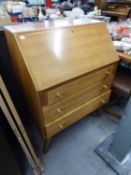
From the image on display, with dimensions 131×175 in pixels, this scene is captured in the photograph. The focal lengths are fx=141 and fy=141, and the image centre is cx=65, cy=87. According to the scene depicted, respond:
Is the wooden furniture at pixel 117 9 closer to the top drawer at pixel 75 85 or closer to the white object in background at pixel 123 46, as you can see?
the white object in background at pixel 123 46

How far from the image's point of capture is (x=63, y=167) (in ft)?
4.05

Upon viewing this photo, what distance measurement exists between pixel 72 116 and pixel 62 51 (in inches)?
22.6

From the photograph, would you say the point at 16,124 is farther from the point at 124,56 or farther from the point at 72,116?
the point at 124,56

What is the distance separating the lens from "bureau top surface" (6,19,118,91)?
839mm

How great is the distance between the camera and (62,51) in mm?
954

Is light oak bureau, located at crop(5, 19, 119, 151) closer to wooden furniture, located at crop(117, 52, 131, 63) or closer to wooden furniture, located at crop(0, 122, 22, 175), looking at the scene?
wooden furniture, located at crop(117, 52, 131, 63)

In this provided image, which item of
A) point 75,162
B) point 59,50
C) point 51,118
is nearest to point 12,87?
point 51,118

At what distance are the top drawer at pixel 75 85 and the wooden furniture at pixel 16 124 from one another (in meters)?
0.21

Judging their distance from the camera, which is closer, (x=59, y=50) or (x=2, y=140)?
(x=2, y=140)

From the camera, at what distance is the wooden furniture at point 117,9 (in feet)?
7.99

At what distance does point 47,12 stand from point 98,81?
1067 millimetres

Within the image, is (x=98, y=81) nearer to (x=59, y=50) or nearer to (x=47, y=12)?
(x=59, y=50)

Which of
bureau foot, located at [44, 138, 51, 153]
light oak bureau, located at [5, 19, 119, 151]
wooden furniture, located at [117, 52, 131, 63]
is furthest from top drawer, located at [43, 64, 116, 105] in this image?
bureau foot, located at [44, 138, 51, 153]

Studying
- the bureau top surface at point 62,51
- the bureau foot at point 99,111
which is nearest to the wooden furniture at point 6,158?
the bureau top surface at point 62,51
